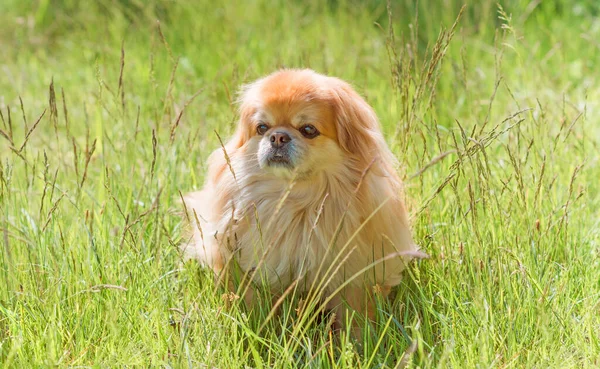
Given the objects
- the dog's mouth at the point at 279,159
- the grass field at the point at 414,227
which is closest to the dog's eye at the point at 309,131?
the dog's mouth at the point at 279,159

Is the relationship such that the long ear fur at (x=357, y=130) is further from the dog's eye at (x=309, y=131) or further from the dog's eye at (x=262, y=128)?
the dog's eye at (x=262, y=128)

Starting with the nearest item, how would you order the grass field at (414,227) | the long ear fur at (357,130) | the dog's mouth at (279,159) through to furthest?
the grass field at (414,227) → the dog's mouth at (279,159) → the long ear fur at (357,130)

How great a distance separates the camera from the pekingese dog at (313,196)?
2344 mm

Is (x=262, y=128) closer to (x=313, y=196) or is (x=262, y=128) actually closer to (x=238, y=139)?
(x=238, y=139)

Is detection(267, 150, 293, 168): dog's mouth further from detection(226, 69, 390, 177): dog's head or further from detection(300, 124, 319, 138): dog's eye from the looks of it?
detection(300, 124, 319, 138): dog's eye

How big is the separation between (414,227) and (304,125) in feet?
2.27

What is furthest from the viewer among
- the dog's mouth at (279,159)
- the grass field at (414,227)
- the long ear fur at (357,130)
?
the long ear fur at (357,130)

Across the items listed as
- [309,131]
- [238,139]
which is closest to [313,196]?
A: [309,131]

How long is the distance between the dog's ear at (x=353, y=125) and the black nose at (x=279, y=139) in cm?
19

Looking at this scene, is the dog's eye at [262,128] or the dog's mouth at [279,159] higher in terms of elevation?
the dog's eye at [262,128]

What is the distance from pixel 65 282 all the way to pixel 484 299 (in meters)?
1.27

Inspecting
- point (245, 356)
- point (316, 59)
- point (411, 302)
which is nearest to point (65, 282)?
point (245, 356)

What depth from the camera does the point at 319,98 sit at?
2.34m

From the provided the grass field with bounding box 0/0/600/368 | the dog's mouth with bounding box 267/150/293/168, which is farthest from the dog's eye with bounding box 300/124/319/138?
the grass field with bounding box 0/0/600/368
